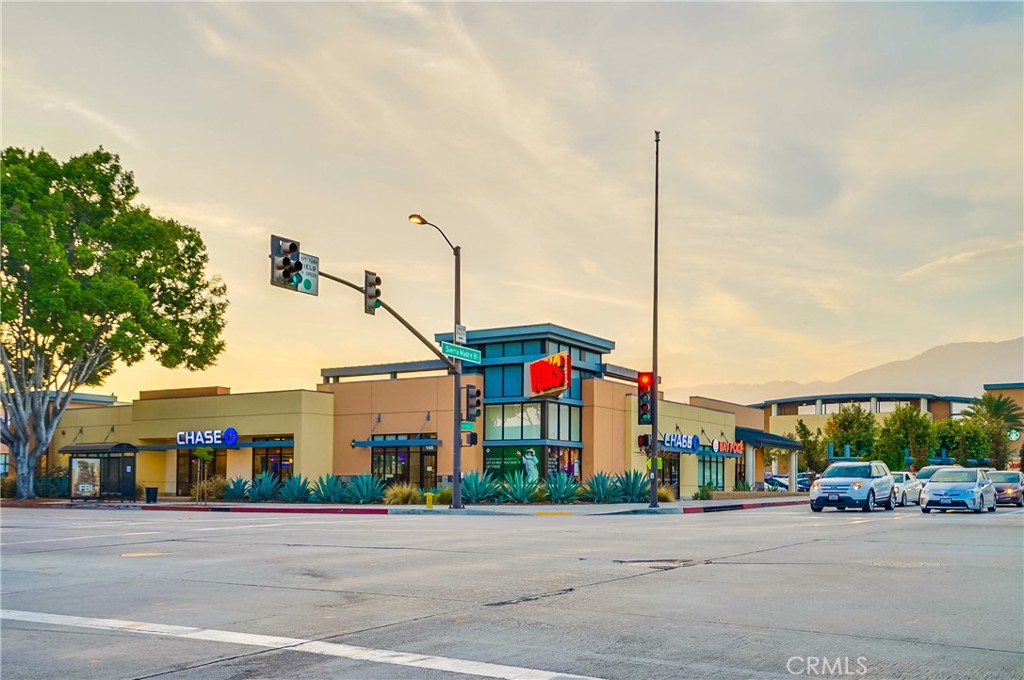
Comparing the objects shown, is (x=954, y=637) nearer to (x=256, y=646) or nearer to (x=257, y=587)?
(x=256, y=646)

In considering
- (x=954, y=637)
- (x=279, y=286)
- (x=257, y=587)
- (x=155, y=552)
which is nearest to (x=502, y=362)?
(x=279, y=286)

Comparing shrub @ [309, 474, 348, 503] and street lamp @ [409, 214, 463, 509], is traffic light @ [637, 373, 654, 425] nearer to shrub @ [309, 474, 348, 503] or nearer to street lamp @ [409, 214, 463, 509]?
street lamp @ [409, 214, 463, 509]

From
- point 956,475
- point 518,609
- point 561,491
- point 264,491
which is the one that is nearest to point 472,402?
point 561,491

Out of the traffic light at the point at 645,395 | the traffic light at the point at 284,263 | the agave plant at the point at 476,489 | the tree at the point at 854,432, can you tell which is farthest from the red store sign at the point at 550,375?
the tree at the point at 854,432

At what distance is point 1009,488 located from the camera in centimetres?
3969

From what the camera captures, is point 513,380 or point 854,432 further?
point 854,432

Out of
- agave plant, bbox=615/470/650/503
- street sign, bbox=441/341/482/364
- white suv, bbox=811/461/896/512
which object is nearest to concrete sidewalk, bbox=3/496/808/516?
agave plant, bbox=615/470/650/503

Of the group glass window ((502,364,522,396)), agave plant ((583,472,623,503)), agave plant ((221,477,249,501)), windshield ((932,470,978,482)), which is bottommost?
agave plant ((221,477,249,501))

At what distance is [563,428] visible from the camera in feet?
166

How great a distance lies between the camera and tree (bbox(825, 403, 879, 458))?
294ft

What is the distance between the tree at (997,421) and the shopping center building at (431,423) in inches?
2198

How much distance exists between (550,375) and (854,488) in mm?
18470

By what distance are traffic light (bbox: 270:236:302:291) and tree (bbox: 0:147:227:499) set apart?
81.0ft

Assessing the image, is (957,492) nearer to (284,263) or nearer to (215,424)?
(284,263)
